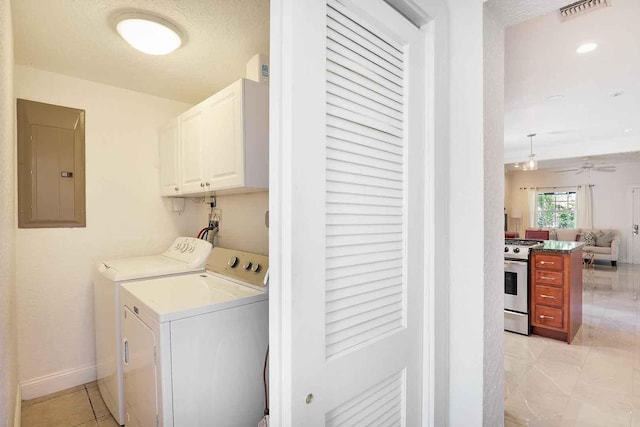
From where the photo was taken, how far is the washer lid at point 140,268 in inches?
77.5

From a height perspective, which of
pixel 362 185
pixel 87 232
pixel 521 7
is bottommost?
pixel 87 232

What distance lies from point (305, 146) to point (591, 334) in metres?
4.14

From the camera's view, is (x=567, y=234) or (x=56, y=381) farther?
(x=567, y=234)

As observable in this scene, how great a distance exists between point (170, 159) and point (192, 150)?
1.47 ft

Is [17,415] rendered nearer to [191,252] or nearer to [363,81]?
[191,252]

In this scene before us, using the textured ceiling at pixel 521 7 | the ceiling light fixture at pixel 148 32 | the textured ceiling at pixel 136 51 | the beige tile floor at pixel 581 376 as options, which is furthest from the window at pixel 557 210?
the ceiling light fixture at pixel 148 32

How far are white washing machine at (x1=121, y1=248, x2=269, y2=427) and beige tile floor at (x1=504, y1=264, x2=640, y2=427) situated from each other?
5.45ft

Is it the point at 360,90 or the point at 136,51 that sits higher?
the point at 136,51

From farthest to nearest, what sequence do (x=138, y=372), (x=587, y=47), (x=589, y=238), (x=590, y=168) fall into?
1. (x=590, y=168)
2. (x=589, y=238)
3. (x=587, y=47)
4. (x=138, y=372)

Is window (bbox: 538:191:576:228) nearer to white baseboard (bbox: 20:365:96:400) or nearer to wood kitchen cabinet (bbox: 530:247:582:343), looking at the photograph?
wood kitchen cabinet (bbox: 530:247:582:343)

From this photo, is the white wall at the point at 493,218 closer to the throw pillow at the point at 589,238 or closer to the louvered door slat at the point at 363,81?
the louvered door slat at the point at 363,81

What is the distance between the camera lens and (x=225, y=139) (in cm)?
200

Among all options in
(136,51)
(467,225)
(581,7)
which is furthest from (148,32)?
(581,7)

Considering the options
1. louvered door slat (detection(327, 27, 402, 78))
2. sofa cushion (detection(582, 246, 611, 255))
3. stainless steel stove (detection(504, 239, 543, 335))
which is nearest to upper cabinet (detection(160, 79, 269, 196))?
louvered door slat (detection(327, 27, 402, 78))
